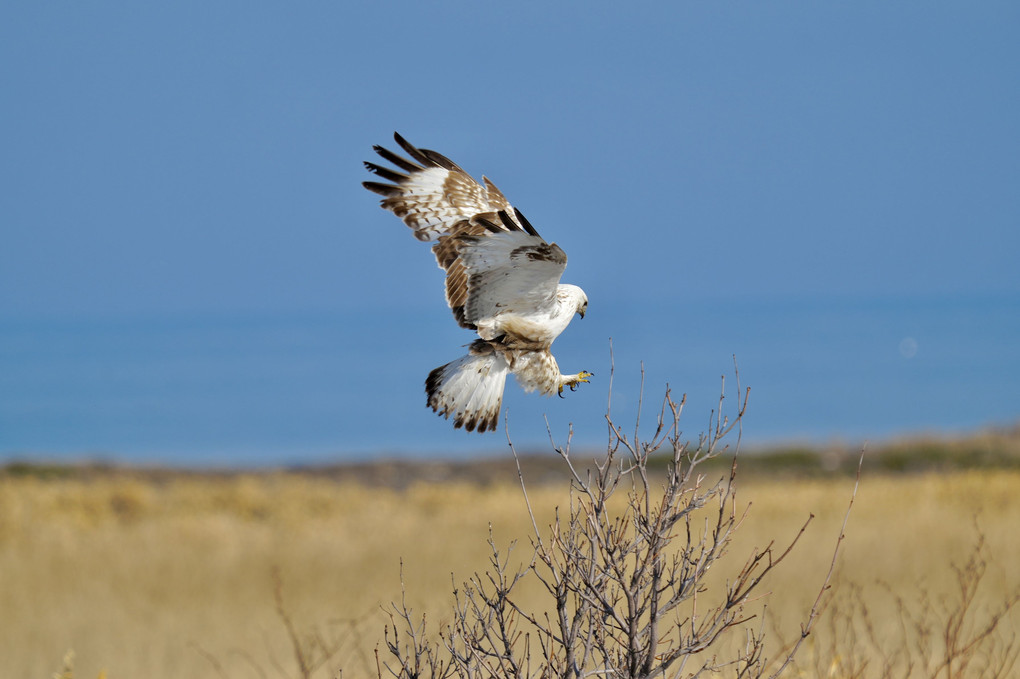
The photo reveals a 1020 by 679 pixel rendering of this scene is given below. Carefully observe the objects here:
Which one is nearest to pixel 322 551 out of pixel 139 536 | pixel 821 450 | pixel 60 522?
pixel 139 536

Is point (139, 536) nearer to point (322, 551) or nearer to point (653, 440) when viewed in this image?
point (322, 551)

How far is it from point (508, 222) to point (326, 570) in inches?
378

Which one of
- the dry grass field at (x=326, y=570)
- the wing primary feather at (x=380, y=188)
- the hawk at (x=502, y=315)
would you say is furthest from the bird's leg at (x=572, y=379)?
the dry grass field at (x=326, y=570)

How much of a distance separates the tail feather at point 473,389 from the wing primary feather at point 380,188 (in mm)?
998

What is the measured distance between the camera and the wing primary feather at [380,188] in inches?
171

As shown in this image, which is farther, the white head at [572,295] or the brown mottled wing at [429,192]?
the brown mottled wing at [429,192]

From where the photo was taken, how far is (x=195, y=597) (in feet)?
37.3

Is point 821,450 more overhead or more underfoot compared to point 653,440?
more overhead

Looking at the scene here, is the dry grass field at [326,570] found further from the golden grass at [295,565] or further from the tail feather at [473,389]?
the tail feather at [473,389]

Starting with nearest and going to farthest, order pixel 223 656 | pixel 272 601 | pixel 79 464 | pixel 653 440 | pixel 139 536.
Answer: pixel 653 440
pixel 223 656
pixel 272 601
pixel 139 536
pixel 79 464

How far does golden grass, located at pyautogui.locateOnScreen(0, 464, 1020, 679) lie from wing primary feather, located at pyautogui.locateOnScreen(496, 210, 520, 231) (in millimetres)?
5360

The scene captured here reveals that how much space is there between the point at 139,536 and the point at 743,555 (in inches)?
292

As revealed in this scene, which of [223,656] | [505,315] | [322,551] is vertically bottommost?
[223,656]

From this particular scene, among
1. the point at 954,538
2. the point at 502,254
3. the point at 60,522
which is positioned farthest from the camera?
the point at 60,522
